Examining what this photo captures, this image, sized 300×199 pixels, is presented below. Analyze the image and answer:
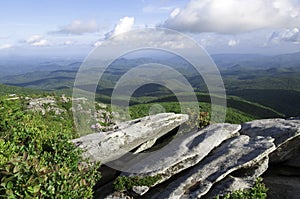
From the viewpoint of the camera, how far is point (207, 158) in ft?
48.6

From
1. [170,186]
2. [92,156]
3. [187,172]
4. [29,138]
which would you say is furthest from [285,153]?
[29,138]

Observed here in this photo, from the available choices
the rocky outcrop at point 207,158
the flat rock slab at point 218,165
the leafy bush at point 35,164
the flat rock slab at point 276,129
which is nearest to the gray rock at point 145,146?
the rocky outcrop at point 207,158

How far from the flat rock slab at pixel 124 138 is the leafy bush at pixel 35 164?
186 cm

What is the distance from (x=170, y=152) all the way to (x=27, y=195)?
8758 mm

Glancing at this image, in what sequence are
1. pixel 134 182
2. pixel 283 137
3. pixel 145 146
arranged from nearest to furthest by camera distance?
pixel 134 182 < pixel 283 137 < pixel 145 146

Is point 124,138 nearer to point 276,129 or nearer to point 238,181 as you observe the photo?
point 238,181

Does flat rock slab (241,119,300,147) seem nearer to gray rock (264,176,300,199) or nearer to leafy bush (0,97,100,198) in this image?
gray rock (264,176,300,199)

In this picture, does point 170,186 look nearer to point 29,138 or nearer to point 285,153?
point 29,138

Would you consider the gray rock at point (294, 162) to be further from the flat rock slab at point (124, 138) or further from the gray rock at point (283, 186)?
the flat rock slab at point (124, 138)

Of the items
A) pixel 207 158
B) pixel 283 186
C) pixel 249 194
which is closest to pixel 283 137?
pixel 283 186

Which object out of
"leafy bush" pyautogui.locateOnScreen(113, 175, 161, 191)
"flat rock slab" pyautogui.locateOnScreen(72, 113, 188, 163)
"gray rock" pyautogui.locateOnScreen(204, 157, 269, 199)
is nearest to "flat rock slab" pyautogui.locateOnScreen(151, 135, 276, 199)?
"gray rock" pyautogui.locateOnScreen(204, 157, 269, 199)

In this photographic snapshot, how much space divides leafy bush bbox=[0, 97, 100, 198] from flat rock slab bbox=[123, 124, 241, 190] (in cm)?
307

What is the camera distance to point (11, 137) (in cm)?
1131

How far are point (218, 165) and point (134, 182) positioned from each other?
436cm
